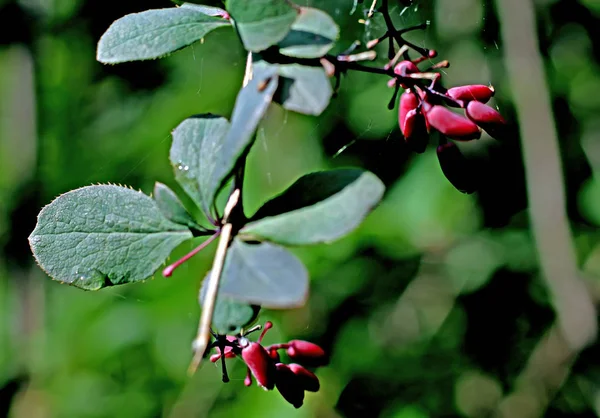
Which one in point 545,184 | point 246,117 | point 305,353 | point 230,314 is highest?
point 246,117

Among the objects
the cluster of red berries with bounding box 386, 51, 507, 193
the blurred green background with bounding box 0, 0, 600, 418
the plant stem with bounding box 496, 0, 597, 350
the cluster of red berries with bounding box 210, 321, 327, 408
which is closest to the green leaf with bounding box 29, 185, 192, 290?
the cluster of red berries with bounding box 210, 321, 327, 408

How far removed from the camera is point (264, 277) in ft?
1.35

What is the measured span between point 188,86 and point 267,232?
1.55 meters

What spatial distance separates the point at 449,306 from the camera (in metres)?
1.84

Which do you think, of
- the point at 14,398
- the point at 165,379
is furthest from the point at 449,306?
the point at 14,398

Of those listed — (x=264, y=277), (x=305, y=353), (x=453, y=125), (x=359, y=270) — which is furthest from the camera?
(x=359, y=270)

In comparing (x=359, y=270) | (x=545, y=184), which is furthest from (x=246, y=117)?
(x=545, y=184)

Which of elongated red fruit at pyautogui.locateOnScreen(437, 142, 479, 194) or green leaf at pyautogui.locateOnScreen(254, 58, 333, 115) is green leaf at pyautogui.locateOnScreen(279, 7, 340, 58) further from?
elongated red fruit at pyautogui.locateOnScreen(437, 142, 479, 194)

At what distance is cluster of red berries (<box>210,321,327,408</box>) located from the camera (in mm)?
568

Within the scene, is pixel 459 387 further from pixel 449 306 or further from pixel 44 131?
pixel 44 131

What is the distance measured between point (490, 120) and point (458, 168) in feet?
0.15

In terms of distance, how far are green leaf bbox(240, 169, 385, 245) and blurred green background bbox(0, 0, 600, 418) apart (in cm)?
113

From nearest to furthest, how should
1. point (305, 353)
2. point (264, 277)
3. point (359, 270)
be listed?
point (264, 277)
point (305, 353)
point (359, 270)

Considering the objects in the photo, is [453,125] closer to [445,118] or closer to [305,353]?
[445,118]
